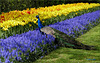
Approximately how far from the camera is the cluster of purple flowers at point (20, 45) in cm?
475

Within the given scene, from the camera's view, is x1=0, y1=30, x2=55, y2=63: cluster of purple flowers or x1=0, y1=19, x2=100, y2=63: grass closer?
x1=0, y1=30, x2=55, y2=63: cluster of purple flowers

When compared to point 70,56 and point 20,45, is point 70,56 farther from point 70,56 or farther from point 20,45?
point 20,45

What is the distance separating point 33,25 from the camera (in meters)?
7.90

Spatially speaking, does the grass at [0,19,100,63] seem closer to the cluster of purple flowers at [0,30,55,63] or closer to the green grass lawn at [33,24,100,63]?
the green grass lawn at [33,24,100,63]

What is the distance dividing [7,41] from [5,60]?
836mm

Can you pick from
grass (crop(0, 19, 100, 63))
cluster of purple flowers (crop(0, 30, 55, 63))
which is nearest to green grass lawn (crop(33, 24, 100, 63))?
grass (crop(0, 19, 100, 63))

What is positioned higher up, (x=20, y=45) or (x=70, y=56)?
(x=20, y=45)

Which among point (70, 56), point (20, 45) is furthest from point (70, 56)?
point (20, 45)

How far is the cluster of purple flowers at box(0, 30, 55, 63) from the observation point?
15.6 ft

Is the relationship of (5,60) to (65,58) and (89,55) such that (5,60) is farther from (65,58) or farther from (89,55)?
(89,55)

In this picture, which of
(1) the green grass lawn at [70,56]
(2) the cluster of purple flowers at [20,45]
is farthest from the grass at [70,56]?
(2) the cluster of purple flowers at [20,45]

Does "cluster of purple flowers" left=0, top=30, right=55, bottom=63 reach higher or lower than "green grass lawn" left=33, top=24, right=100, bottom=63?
higher

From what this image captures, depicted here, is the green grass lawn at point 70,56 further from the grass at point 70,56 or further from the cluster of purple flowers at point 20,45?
the cluster of purple flowers at point 20,45

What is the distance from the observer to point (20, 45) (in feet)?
17.4
